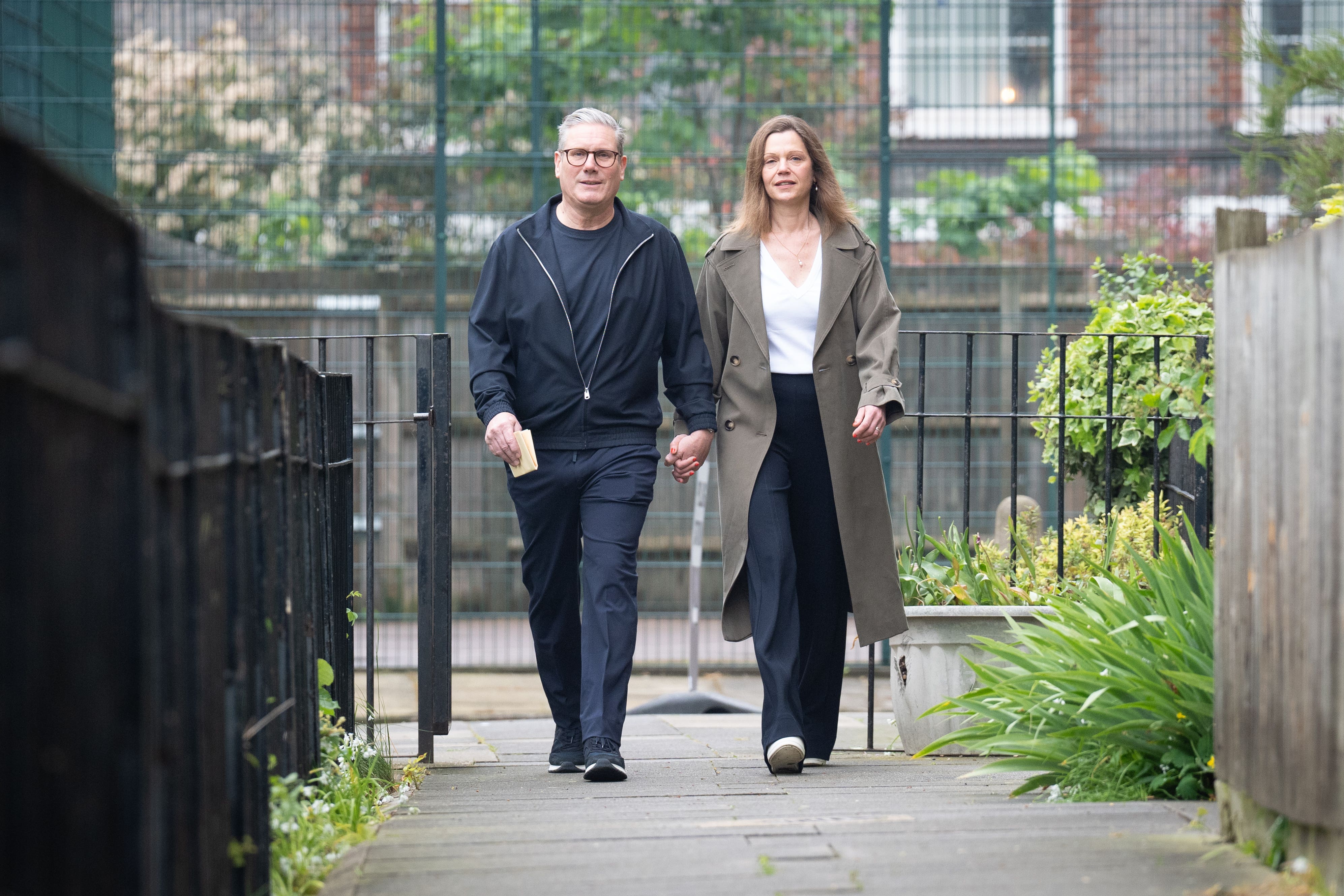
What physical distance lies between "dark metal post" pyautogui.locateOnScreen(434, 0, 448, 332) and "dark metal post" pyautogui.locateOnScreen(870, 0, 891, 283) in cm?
242

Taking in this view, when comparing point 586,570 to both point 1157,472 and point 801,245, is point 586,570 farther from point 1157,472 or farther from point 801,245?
point 1157,472

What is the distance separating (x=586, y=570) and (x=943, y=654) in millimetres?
1194

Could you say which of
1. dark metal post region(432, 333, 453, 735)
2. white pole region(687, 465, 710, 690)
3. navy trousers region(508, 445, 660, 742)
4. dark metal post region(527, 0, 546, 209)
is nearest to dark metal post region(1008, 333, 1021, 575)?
navy trousers region(508, 445, 660, 742)

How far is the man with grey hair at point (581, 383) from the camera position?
161 inches

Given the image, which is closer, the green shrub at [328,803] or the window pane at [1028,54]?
the green shrub at [328,803]

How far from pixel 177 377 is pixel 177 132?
682 centimetres

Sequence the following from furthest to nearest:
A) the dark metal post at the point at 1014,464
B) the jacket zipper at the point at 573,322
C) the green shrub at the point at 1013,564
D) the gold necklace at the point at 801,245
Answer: the dark metal post at the point at 1014,464 < the green shrub at the point at 1013,564 < the gold necklace at the point at 801,245 < the jacket zipper at the point at 573,322

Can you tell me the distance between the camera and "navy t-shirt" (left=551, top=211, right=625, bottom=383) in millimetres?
4129

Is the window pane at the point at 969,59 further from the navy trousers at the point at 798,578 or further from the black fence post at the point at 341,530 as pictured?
the black fence post at the point at 341,530

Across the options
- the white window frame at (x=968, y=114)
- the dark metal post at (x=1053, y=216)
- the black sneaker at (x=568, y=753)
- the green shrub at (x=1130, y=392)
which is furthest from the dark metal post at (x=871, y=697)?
the white window frame at (x=968, y=114)

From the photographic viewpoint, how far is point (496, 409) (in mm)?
4047

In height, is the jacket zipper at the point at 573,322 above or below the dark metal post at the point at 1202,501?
above

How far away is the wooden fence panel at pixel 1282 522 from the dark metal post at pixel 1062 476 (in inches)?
80.1

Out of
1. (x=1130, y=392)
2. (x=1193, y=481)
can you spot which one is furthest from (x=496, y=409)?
(x=1130, y=392)
